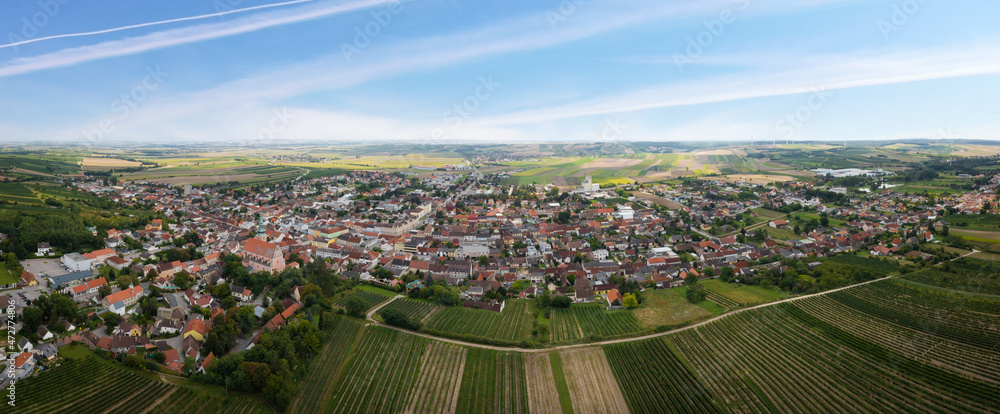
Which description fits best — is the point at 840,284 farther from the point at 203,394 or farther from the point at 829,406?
the point at 203,394

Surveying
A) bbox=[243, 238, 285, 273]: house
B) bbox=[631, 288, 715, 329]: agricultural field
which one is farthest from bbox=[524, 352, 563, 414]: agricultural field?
bbox=[243, 238, 285, 273]: house

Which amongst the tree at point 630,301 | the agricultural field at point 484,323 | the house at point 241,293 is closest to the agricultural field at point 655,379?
the tree at point 630,301

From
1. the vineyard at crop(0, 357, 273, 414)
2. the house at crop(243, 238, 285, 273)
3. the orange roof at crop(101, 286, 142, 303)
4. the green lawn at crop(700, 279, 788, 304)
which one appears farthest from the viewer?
the house at crop(243, 238, 285, 273)

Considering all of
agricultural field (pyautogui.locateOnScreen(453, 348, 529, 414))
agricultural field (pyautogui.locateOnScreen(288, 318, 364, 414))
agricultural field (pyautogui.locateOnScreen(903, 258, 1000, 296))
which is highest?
agricultural field (pyautogui.locateOnScreen(903, 258, 1000, 296))

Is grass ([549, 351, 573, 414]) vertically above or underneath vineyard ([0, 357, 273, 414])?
underneath

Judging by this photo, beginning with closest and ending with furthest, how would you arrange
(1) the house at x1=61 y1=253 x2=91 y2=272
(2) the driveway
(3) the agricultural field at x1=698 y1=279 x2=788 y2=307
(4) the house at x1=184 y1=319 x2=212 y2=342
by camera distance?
1. (4) the house at x1=184 y1=319 x2=212 y2=342
2. (3) the agricultural field at x1=698 y1=279 x2=788 y2=307
3. (2) the driveway
4. (1) the house at x1=61 y1=253 x2=91 y2=272

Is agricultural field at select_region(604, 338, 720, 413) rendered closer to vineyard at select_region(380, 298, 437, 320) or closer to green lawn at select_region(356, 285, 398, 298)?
vineyard at select_region(380, 298, 437, 320)

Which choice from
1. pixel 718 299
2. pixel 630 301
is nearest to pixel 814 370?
pixel 718 299

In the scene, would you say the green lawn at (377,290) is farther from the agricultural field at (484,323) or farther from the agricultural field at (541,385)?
the agricultural field at (541,385)
